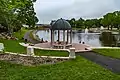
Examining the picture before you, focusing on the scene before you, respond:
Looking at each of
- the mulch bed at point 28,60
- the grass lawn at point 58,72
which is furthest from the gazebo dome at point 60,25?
the grass lawn at point 58,72

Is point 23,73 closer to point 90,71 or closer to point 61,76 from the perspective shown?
point 61,76

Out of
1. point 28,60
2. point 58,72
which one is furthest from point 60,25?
point 58,72

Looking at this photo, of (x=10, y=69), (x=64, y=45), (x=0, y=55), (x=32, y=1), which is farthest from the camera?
(x=32, y=1)

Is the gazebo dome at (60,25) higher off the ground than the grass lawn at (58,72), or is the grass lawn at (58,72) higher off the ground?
the gazebo dome at (60,25)

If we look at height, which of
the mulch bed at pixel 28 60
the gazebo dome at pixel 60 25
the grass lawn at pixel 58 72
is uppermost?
the gazebo dome at pixel 60 25

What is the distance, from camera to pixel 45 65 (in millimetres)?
17047

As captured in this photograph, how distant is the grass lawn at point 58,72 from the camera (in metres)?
13.6

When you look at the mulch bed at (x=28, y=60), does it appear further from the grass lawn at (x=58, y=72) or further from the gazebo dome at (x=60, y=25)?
the gazebo dome at (x=60, y=25)

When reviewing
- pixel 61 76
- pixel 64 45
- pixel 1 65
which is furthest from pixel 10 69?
pixel 64 45

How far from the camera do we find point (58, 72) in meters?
14.7

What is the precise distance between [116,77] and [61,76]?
10.3 feet

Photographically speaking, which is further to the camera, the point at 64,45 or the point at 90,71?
the point at 64,45

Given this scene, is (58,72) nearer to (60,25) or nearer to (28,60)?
(28,60)

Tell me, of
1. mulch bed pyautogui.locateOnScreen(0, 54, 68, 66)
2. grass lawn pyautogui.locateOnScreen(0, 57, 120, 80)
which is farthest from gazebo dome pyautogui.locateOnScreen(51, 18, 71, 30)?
grass lawn pyautogui.locateOnScreen(0, 57, 120, 80)
